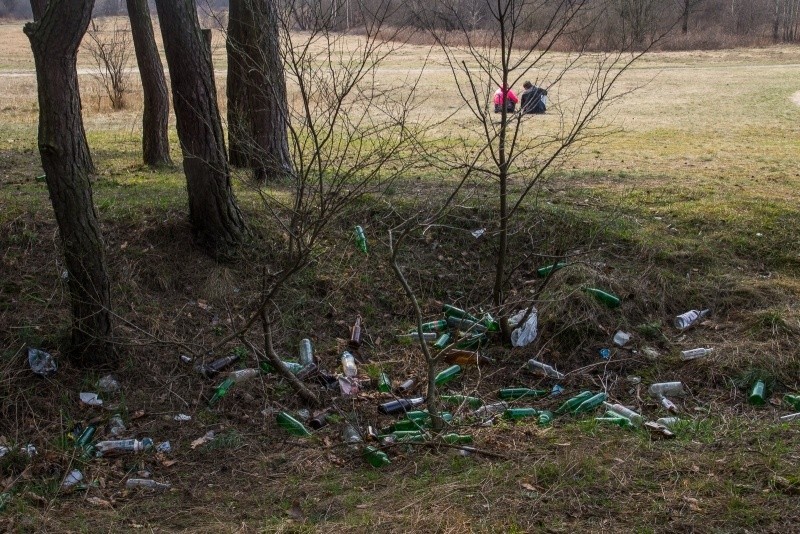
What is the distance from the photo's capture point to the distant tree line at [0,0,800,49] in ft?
18.4

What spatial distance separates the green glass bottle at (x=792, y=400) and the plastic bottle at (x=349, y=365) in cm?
300

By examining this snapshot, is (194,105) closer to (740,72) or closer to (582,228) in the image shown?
(582,228)

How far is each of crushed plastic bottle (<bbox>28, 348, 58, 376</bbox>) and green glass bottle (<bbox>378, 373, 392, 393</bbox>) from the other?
222 cm

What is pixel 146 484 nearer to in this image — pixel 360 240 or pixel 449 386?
pixel 449 386

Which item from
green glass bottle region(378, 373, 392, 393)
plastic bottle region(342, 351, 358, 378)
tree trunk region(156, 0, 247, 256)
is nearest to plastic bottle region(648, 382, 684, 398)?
green glass bottle region(378, 373, 392, 393)

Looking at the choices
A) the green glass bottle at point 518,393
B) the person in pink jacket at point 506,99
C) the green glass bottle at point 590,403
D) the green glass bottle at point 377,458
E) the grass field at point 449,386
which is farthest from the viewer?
the green glass bottle at point 518,393

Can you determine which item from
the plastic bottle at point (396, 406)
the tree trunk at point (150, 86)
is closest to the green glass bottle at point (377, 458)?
the plastic bottle at point (396, 406)

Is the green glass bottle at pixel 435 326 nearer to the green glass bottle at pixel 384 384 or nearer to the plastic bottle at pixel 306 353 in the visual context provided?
the green glass bottle at pixel 384 384

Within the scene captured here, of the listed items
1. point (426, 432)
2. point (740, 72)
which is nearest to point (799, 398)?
point (426, 432)

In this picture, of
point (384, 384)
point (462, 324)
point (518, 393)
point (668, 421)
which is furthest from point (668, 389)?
point (384, 384)

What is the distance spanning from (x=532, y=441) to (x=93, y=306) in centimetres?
299

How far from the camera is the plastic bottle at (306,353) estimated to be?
5.93m

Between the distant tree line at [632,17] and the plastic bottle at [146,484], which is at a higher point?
the distant tree line at [632,17]

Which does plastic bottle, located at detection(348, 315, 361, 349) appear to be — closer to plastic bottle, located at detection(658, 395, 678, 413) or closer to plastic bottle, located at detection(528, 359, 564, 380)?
plastic bottle, located at detection(528, 359, 564, 380)
